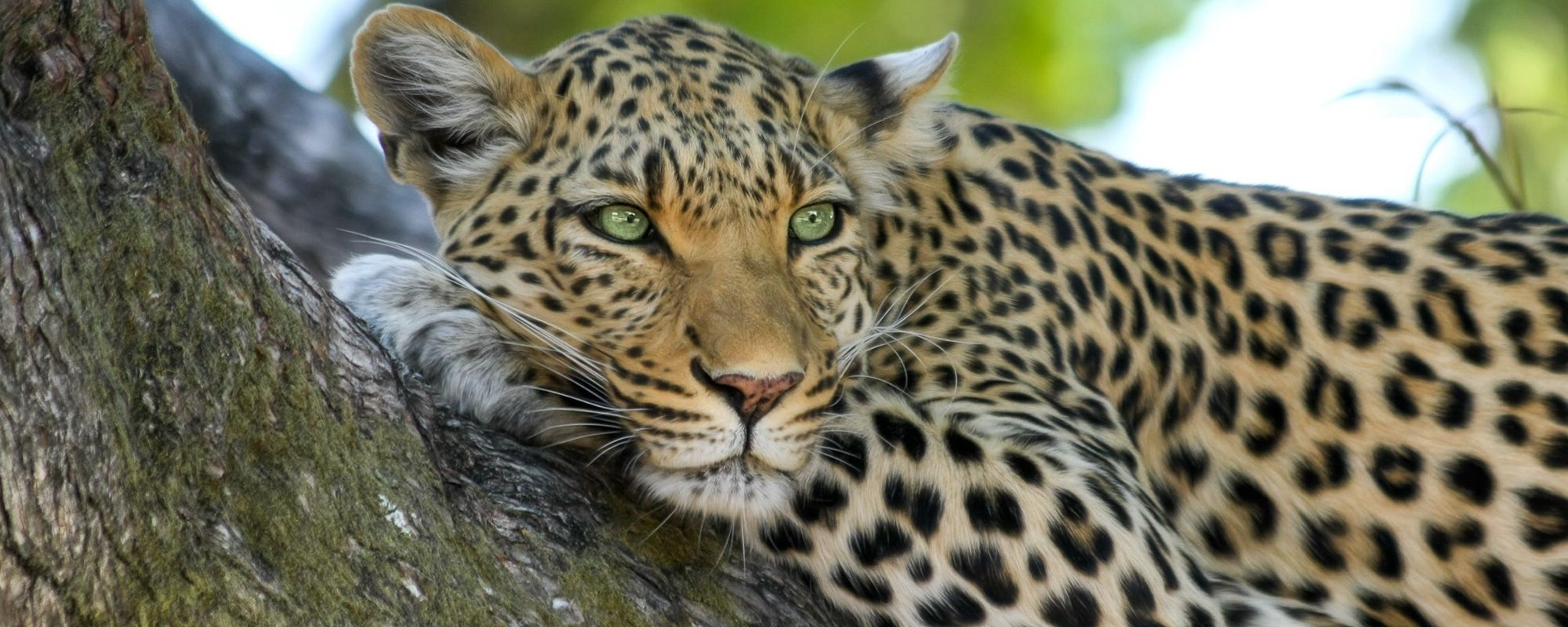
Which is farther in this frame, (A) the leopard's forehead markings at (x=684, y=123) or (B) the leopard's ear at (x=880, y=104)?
(B) the leopard's ear at (x=880, y=104)

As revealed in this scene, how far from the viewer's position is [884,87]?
485cm

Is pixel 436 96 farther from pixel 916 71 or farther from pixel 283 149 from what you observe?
pixel 283 149

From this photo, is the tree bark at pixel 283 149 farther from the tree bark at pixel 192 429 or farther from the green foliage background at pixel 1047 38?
the green foliage background at pixel 1047 38

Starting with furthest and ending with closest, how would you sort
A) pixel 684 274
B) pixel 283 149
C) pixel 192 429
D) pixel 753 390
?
pixel 283 149, pixel 684 274, pixel 753 390, pixel 192 429

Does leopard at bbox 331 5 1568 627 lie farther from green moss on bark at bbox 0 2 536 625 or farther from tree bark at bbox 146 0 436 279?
tree bark at bbox 146 0 436 279

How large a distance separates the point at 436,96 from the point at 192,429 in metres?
1.71

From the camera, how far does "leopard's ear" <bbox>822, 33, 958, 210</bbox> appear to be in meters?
4.81

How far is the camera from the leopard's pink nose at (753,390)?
12.4 feet

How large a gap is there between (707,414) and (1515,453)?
110 inches

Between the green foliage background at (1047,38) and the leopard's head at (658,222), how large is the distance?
20.3 ft

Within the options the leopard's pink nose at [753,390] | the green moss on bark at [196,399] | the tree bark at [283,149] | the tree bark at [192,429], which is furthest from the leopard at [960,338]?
the tree bark at [283,149]

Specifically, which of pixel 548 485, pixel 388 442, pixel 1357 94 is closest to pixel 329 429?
pixel 388 442

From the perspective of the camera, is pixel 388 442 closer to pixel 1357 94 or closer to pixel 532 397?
pixel 532 397

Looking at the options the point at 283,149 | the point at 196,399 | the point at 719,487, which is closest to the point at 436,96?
the point at 719,487
